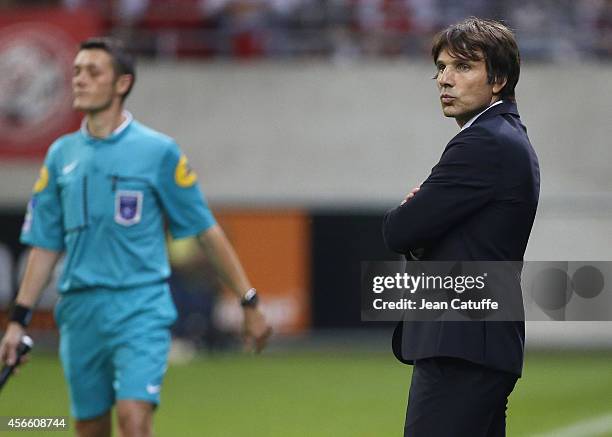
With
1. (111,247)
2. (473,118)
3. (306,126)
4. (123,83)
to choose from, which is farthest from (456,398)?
(306,126)

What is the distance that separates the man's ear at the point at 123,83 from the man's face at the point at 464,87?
2.44m

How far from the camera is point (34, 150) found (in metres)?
19.4

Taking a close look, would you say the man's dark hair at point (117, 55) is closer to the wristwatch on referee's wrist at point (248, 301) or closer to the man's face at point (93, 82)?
the man's face at point (93, 82)

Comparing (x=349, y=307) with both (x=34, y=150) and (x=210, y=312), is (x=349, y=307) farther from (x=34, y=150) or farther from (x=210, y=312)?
(x=34, y=150)

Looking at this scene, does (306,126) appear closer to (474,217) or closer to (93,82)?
(93,82)

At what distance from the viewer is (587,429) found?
10.1 m

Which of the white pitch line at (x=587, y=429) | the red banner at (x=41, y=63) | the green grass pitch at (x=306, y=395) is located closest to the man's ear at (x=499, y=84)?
the green grass pitch at (x=306, y=395)

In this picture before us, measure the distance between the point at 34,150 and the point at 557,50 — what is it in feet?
27.3

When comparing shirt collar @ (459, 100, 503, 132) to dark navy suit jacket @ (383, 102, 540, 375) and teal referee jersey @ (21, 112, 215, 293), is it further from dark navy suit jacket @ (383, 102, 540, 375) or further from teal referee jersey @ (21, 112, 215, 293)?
teal referee jersey @ (21, 112, 215, 293)

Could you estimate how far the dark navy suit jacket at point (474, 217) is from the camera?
4172 mm

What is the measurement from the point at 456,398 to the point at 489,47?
3.88 ft

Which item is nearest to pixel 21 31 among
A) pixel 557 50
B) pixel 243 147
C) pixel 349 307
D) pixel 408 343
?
pixel 243 147

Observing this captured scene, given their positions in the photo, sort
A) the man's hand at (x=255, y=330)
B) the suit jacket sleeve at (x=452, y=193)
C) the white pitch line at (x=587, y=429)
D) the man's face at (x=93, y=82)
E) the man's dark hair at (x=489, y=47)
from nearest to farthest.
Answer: the suit jacket sleeve at (x=452, y=193) < the man's dark hair at (x=489, y=47) < the man's hand at (x=255, y=330) < the man's face at (x=93, y=82) < the white pitch line at (x=587, y=429)

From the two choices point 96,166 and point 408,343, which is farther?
point 96,166
